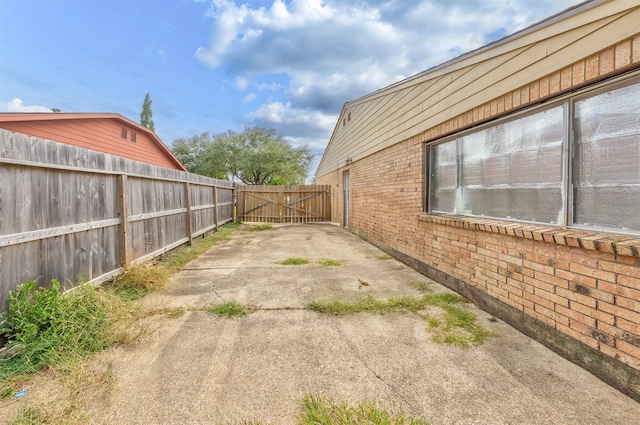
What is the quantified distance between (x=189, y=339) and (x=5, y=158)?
7.06 feet

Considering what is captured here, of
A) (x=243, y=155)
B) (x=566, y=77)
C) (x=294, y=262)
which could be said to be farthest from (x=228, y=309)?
(x=243, y=155)

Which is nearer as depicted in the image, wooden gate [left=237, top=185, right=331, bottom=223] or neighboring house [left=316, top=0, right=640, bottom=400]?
neighboring house [left=316, top=0, right=640, bottom=400]

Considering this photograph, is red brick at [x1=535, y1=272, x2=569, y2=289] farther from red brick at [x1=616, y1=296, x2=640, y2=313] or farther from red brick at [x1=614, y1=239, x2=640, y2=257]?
red brick at [x1=614, y1=239, x2=640, y2=257]

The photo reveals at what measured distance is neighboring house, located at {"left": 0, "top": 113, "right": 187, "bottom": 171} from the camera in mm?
7941

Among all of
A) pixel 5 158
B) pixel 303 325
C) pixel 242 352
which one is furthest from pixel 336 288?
pixel 5 158

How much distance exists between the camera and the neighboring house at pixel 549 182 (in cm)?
181

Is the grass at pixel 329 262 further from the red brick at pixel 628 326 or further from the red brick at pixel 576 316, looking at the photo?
the red brick at pixel 628 326

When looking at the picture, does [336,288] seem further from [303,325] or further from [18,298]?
[18,298]

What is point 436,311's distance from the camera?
299cm

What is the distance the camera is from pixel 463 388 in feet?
5.82

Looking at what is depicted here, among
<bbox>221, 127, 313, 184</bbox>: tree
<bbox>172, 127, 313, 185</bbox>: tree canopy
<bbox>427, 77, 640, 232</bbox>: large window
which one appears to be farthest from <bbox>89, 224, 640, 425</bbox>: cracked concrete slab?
<bbox>172, 127, 313, 185</bbox>: tree canopy

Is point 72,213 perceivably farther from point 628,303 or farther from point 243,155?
point 243,155

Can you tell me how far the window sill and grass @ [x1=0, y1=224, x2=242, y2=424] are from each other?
296 cm

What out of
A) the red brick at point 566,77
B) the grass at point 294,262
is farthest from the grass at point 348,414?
the grass at point 294,262
